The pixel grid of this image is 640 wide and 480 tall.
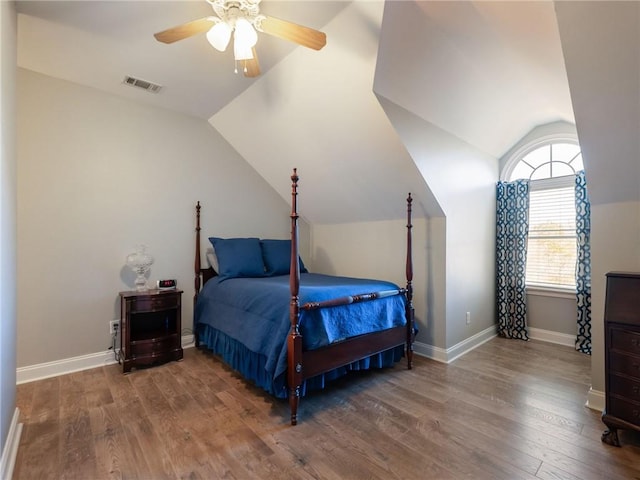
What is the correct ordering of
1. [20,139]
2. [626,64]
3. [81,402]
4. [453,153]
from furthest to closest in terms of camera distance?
[453,153] < [20,139] < [81,402] < [626,64]

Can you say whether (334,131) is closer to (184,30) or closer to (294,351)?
(184,30)

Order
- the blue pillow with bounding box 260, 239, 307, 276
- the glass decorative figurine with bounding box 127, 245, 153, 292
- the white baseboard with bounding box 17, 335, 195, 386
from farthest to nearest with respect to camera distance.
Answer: the blue pillow with bounding box 260, 239, 307, 276, the glass decorative figurine with bounding box 127, 245, 153, 292, the white baseboard with bounding box 17, 335, 195, 386

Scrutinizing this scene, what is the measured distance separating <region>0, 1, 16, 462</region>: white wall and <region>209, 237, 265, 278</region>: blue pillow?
164 centimetres

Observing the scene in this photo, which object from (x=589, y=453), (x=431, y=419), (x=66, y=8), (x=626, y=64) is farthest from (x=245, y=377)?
(x=626, y=64)

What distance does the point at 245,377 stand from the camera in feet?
8.63

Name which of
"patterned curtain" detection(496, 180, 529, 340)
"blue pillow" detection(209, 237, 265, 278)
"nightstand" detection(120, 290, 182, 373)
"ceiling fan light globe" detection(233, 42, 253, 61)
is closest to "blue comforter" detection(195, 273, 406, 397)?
"blue pillow" detection(209, 237, 265, 278)

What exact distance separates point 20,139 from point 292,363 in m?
2.84

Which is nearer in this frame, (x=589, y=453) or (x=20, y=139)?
(x=589, y=453)

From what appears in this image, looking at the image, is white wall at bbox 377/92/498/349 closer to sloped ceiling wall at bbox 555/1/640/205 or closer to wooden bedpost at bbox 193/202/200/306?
sloped ceiling wall at bbox 555/1/640/205

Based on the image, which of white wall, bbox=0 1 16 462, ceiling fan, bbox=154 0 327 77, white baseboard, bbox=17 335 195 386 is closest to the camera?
white wall, bbox=0 1 16 462

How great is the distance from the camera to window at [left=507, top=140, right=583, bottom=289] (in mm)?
3498

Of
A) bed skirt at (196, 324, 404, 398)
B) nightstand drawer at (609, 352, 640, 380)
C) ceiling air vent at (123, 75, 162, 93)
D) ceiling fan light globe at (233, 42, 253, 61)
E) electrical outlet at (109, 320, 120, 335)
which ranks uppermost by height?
ceiling air vent at (123, 75, 162, 93)

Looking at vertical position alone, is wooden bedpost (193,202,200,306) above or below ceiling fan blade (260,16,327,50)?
below

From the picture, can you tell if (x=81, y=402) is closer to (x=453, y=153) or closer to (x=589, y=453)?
(x=589, y=453)
